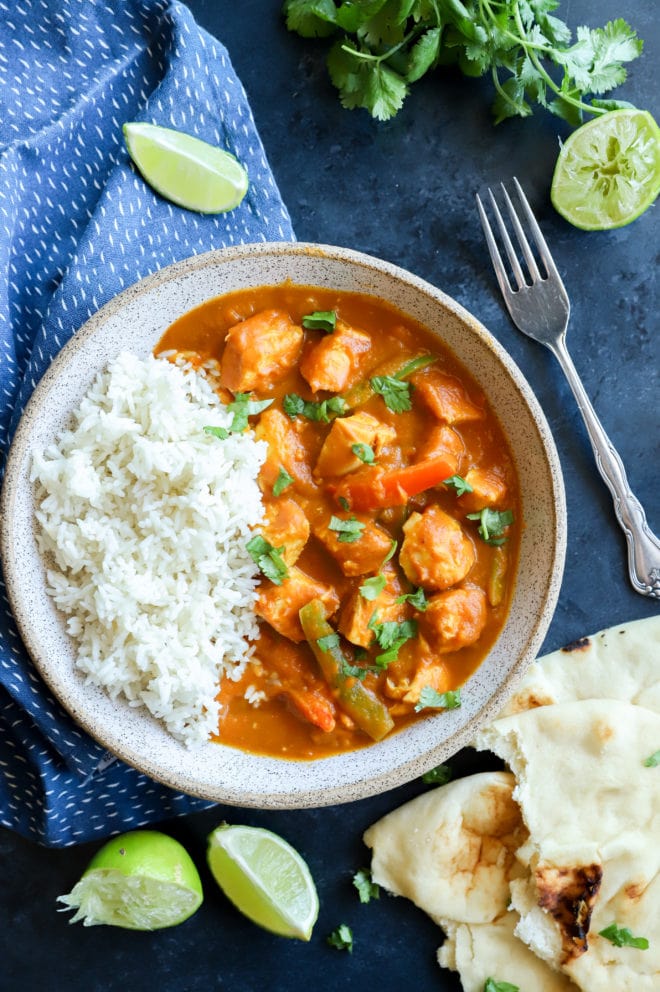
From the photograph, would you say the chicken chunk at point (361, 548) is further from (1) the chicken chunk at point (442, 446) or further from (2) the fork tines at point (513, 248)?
(2) the fork tines at point (513, 248)

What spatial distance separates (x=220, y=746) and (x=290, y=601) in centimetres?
64

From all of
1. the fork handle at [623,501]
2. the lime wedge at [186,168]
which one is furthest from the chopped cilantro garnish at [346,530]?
the lime wedge at [186,168]

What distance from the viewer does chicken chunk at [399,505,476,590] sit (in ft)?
10.6

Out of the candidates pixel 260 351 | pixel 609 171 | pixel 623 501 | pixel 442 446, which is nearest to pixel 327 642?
pixel 442 446

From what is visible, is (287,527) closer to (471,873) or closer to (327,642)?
(327,642)

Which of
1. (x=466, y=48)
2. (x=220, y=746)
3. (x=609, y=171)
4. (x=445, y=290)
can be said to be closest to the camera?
(x=220, y=746)

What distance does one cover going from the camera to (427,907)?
146 inches

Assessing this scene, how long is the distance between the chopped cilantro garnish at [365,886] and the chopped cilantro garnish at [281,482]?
1754 mm

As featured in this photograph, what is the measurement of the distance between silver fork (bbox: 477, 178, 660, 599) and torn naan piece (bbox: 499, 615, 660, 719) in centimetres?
24

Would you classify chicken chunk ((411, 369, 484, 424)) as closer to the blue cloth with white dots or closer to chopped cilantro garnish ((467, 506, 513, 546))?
chopped cilantro garnish ((467, 506, 513, 546))

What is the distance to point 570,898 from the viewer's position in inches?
139

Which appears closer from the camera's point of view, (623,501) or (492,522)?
(492,522)

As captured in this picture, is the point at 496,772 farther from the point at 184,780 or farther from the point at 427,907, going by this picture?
the point at 184,780

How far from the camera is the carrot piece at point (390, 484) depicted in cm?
327
